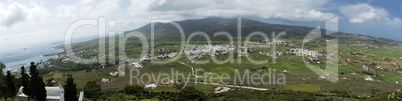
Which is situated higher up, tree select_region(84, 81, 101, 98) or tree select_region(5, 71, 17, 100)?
tree select_region(5, 71, 17, 100)

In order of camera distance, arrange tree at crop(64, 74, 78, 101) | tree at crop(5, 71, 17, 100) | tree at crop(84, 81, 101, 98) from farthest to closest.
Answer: tree at crop(84, 81, 101, 98) < tree at crop(5, 71, 17, 100) < tree at crop(64, 74, 78, 101)

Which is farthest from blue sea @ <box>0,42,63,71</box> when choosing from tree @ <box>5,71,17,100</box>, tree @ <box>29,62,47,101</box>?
tree @ <box>29,62,47,101</box>

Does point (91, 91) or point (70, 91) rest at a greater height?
point (70, 91)

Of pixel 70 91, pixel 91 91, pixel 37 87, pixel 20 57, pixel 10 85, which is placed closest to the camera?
pixel 37 87

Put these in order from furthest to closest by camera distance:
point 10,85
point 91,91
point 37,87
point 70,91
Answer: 1. point 91,91
2. point 10,85
3. point 70,91
4. point 37,87

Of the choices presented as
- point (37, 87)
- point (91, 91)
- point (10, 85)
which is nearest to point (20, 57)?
point (91, 91)

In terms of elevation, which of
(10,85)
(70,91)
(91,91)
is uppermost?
(10,85)

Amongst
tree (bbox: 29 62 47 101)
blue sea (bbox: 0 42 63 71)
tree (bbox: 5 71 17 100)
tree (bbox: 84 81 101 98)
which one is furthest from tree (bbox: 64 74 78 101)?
blue sea (bbox: 0 42 63 71)

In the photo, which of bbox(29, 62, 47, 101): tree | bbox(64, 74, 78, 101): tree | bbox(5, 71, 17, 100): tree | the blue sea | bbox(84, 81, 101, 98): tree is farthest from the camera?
the blue sea

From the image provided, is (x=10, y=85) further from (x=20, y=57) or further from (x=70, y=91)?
(x=20, y=57)

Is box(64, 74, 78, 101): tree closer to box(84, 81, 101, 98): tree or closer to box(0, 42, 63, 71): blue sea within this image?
box(84, 81, 101, 98): tree

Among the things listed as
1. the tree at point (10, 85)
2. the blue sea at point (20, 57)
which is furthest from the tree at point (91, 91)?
the blue sea at point (20, 57)

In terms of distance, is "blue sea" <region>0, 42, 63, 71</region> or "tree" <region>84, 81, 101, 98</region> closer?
"tree" <region>84, 81, 101, 98</region>

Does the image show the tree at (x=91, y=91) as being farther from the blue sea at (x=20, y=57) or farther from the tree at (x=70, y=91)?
the blue sea at (x=20, y=57)
